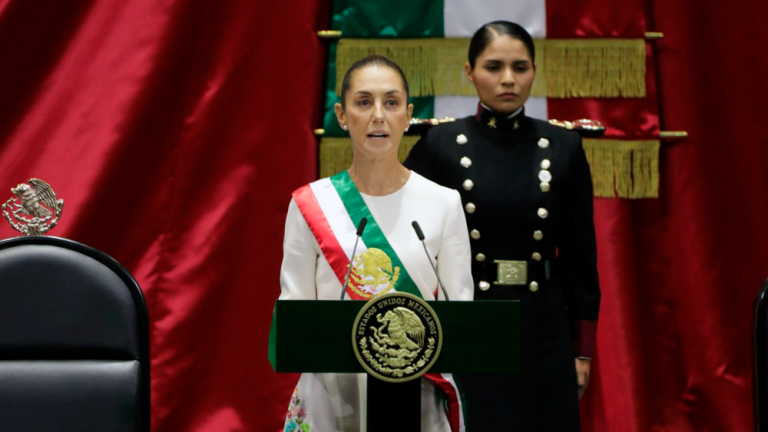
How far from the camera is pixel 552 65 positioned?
7.91 feet

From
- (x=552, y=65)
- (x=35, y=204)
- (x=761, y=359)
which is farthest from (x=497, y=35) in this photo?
(x=35, y=204)

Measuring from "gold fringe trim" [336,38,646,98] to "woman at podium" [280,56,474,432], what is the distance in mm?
967

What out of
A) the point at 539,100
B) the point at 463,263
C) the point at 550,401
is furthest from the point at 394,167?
the point at 539,100

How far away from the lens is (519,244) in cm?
183

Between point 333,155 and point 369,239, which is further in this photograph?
point 333,155

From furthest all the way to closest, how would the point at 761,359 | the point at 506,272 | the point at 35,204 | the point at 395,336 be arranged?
the point at 506,272 < the point at 35,204 < the point at 761,359 < the point at 395,336

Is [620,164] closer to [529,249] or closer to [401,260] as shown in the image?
[529,249]

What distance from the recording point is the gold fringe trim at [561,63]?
2.41 meters

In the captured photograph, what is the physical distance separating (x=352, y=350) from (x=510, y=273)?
70 centimetres

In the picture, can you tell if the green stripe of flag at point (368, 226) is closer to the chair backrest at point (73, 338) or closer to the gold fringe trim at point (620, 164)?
the chair backrest at point (73, 338)

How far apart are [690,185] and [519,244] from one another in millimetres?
865

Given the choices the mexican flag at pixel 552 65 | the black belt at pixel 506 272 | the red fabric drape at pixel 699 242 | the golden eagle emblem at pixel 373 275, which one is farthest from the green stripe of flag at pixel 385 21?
the golden eagle emblem at pixel 373 275

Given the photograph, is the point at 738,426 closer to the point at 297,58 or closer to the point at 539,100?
the point at 539,100

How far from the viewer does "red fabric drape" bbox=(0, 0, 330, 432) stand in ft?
7.86
